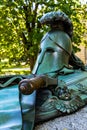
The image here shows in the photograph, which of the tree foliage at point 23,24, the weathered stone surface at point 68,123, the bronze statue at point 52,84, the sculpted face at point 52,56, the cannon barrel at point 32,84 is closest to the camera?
the cannon barrel at point 32,84

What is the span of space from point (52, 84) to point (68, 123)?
1.05ft

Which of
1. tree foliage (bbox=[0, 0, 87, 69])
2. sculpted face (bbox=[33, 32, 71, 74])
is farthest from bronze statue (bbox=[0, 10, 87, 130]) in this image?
tree foliage (bbox=[0, 0, 87, 69])

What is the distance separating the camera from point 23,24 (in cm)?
1225

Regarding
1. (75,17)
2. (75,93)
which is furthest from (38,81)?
(75,17)

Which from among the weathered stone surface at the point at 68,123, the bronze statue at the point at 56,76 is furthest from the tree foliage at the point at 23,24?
the weathered stone surface at the point at 68,123

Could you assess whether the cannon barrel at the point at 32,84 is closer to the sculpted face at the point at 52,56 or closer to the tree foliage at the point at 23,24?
the sculpted face at the point at 52,56

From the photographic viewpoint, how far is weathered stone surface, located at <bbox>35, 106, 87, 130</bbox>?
6.96ft

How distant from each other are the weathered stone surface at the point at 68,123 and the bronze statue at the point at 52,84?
0.04m

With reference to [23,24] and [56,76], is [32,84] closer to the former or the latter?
[56,76]

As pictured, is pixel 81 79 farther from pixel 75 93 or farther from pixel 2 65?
pixel 2 65

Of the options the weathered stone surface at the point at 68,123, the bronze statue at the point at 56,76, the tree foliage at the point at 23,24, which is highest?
the bronze statue at the point at 56,76

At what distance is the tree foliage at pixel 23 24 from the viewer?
11.4 meters

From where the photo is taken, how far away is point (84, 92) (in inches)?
103

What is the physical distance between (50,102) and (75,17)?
31.5 feet
